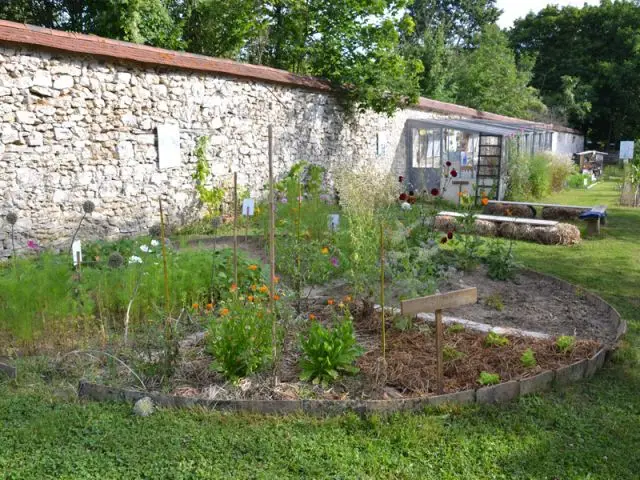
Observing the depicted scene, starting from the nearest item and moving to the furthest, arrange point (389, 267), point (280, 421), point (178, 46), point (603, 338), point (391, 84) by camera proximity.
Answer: point (280, 421) → point (603, 338) → point (389, 267) → point (391, 84) → point (178, 46)

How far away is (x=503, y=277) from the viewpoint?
640 cm

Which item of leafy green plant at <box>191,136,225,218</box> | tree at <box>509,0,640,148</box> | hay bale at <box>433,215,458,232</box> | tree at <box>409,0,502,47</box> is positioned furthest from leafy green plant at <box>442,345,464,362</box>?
tree at <box>409,0,502,47</box>

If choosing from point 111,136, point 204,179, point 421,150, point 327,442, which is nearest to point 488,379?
point 327,442

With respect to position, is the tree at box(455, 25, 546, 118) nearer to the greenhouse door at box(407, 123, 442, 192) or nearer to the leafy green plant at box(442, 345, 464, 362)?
the greenhouse door at box(407, 123, 442, 192)

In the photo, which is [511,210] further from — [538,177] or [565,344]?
[565,344]

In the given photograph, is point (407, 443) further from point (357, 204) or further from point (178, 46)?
point (178, 46)

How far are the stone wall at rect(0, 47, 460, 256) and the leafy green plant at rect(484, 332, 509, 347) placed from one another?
5.87 m

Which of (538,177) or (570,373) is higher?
(538,177)

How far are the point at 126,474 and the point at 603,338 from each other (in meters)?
3.71

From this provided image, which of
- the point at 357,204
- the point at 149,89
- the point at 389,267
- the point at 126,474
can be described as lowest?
the point at 126,474

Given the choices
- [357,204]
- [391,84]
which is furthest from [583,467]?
[391,84]

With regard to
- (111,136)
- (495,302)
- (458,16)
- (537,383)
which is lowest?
(537,383)

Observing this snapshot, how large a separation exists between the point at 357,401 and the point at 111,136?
6.49 m

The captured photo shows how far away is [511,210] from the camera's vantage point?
11.7 metres
